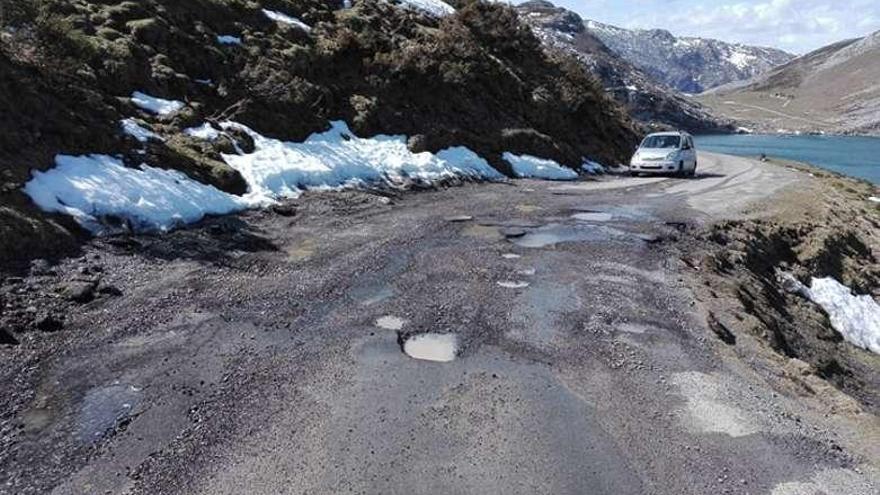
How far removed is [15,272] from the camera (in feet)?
29.4

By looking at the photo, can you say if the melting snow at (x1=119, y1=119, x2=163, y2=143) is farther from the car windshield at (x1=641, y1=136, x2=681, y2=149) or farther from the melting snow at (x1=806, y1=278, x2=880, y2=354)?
the car windshield at (x1=641, y1=136, x2=681, y2=149)

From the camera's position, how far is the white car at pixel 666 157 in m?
24.8

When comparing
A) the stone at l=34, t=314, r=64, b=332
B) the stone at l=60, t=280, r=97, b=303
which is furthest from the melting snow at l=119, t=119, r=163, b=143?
the stone at l=34, t=314, r=64, b=332

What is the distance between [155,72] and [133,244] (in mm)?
8445

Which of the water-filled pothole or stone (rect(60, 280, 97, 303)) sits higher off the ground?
stone (rect(60, 280, 97, 303))

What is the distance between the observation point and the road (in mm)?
5457

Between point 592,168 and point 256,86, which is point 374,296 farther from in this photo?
point 592,168

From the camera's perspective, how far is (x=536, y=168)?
23984mm

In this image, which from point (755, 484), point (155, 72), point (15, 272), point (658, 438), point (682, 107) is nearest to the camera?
point (755, 484)

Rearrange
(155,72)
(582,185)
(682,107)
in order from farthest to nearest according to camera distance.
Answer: (682,107), (582,185), (155,72)

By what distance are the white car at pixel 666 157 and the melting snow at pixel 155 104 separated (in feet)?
53.4

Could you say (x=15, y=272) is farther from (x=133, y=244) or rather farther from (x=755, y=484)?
(x=755, y=484)

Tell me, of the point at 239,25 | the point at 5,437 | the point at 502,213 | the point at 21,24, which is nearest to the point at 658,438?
the point at 5,437

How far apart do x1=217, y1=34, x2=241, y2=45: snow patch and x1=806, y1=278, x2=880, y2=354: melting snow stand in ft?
57.4
